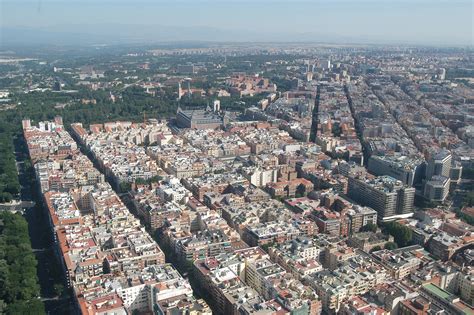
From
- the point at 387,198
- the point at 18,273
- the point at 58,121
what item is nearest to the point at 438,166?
the point at 387,198

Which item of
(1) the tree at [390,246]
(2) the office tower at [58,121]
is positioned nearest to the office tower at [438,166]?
(1) the tree at [390,246]

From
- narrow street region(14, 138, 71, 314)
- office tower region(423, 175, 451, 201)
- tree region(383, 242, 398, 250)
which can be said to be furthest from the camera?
office tower region(423, 175, 451, 201)

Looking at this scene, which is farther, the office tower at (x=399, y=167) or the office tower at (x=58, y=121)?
the office tower at (x=58, y=121)

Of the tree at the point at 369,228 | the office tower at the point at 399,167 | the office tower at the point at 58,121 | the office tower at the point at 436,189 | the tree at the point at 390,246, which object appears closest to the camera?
the tree at the point at 390,246

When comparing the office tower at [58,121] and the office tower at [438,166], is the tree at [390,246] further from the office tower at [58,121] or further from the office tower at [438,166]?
the office tower at [58,121]

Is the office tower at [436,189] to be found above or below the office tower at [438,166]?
below

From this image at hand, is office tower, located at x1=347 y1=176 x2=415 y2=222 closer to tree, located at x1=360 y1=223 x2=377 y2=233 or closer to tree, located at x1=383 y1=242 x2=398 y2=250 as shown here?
tree, located at x1=360 y1=223 x2=377 y2=233

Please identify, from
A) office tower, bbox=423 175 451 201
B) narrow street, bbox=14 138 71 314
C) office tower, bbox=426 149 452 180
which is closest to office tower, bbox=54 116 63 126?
narrow street, bbox=14 138 71 314

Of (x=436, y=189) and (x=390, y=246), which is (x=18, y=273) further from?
(x=436, y=189)
